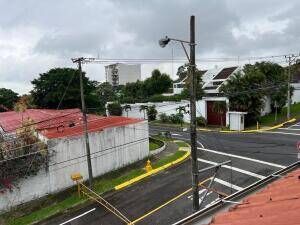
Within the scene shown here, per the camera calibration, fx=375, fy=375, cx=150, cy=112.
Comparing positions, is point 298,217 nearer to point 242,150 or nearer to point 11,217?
point 11,217

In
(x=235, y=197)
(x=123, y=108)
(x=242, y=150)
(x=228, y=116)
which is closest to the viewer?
(x=235, y=197)

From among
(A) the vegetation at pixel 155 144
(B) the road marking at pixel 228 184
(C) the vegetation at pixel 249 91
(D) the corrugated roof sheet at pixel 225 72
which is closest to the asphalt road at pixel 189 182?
(B) the road marking at pixel 228 184

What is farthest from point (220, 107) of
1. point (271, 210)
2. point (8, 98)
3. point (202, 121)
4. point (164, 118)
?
point (8, 98)

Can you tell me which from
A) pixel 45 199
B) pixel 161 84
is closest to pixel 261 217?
pixel 45 199

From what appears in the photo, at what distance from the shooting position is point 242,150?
33.7 m

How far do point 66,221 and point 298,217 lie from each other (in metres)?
18.9

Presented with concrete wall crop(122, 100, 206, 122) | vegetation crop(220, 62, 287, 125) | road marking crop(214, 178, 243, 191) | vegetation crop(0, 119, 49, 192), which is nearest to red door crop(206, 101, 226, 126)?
concrete wall crop(122, 100, 206, 122)

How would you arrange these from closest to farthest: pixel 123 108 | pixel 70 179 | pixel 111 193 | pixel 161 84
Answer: pixel 111 193 → pixel 70 179 → pixel 123 108 → pixel 161 84

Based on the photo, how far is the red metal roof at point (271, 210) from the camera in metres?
5.35

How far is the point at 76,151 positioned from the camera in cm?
2777

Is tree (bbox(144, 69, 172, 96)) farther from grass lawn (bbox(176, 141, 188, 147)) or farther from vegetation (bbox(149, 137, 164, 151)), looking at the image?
grass lawn (bbox(176, 141, 188, 147))

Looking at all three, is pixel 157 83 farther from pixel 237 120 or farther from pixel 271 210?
pixel 271 210

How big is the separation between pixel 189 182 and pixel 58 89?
1621 inches

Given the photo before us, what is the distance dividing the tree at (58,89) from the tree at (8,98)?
11393mm
